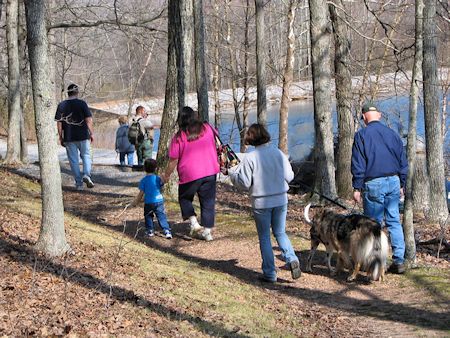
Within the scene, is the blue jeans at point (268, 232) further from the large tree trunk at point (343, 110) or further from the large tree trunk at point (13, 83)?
the large tree trunk at point (13, 83)

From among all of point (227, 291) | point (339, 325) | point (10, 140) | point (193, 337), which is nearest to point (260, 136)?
point (227, 291)

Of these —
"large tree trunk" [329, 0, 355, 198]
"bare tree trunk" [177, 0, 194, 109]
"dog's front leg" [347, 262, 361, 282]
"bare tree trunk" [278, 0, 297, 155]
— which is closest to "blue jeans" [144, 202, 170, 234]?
"bare tree trunk" [177, 0, 194, 109]

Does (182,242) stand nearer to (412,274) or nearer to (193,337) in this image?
(412,274)

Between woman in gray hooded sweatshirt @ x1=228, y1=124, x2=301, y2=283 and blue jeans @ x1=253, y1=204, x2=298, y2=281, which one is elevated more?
woman in gray hooded sweatshirt @ x1=228, y1=124, x2=301, y2=283

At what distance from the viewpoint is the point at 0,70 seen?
31.6 m

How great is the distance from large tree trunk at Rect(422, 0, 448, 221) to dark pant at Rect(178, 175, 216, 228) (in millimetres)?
5183

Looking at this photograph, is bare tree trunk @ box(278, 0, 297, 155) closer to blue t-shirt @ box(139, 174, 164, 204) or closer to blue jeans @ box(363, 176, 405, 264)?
blue t-shirt @ box(139, 174, 164, 204)

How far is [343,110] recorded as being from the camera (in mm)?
15969

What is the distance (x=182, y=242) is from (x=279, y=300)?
345cm

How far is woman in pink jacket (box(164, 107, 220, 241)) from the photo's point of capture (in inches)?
375

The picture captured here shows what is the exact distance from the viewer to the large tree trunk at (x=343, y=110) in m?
15.8

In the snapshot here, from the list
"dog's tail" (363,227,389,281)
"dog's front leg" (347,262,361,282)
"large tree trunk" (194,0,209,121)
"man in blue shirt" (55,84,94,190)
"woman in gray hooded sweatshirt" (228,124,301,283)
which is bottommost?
"dog's front leg" (347,262,361,282)

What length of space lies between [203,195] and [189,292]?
3.11 m

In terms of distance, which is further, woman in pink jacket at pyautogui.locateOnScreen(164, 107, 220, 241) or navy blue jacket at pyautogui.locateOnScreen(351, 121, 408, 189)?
woman in pink jacket at pyautogui.locateOnScreen(164, 107, 220, 241)
